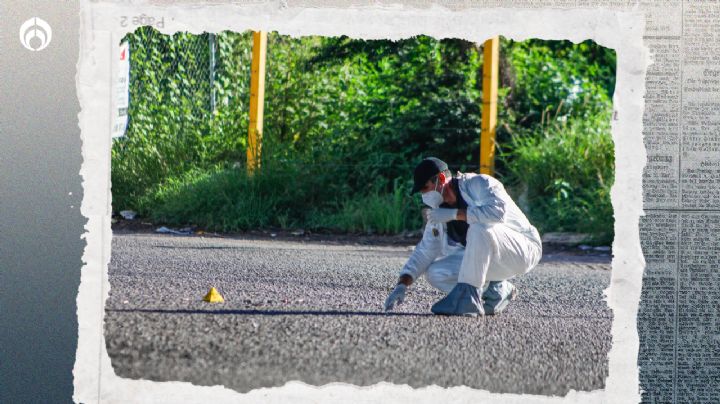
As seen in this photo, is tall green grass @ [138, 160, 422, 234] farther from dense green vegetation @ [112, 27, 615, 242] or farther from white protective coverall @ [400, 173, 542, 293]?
white protective coverall @ [400, 173, 542, 293]

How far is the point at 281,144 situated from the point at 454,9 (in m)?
4.49

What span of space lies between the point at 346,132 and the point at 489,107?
4.25 feet

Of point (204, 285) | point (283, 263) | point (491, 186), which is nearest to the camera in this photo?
point (491, 186)

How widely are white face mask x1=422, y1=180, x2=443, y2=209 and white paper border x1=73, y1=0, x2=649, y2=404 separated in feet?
2.72

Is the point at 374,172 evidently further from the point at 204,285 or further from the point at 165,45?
the point at 204,285

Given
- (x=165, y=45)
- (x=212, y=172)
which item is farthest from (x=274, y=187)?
(x=165, y=45)

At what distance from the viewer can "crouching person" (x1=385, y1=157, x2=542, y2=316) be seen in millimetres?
4125

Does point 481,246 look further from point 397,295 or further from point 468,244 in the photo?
point 397,295

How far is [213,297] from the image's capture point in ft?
14.5

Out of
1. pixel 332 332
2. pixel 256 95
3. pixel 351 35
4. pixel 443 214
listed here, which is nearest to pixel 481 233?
pixel 443 214

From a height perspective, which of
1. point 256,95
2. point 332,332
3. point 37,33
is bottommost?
point 332,332

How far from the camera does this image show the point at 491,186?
411 cm

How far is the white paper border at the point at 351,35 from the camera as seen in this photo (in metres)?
3.40

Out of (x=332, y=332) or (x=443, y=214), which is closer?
(x=332, y=332)
